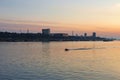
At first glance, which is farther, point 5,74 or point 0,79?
point 5,74

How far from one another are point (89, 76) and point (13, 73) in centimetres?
1075

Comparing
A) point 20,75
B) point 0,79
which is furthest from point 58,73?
point 0,79

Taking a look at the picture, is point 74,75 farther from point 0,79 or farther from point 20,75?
point 0,79

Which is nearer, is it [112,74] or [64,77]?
[64,77]

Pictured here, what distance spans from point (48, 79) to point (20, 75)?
4871 millimetres

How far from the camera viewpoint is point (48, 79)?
3447 centimetres

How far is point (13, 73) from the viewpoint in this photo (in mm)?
39281

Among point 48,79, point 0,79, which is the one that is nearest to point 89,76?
point 48,79

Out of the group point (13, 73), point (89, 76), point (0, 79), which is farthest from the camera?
point (13, 73)

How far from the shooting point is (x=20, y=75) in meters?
37.4

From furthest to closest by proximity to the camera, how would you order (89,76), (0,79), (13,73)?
(13,73), (89,76), (0,79)

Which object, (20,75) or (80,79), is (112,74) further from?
(20,75)

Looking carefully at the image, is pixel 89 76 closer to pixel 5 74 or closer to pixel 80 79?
pixel 80 79

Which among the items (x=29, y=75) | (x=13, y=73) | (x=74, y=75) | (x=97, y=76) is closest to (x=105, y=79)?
(x=97, y=76)
